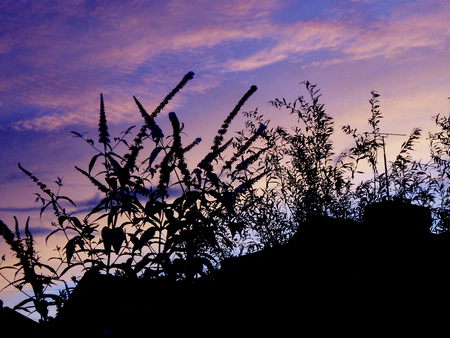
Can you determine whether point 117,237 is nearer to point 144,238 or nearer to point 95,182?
point 144,238

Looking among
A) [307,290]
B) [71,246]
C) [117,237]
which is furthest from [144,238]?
[307,290]

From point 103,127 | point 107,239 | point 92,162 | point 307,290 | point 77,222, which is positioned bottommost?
point 307,290

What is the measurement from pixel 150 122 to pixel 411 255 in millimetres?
4090

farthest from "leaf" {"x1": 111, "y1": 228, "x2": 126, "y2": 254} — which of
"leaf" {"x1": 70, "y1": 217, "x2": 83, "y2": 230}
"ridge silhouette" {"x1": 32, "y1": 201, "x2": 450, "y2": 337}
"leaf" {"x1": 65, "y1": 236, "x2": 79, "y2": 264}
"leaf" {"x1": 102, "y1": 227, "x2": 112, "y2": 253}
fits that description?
"leaf" {"x1": 70, "y1": 217, "x2": 83, "y2": 230}

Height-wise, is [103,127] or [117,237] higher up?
[103,127]

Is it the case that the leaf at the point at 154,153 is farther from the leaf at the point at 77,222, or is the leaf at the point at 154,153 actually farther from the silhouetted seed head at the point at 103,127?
the leaf at the point at 77,222

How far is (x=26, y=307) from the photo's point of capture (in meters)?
3.71

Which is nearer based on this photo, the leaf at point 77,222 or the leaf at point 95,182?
the leaf at point 95,182

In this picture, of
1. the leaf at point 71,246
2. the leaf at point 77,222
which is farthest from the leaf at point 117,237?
the leaf at point 77,222

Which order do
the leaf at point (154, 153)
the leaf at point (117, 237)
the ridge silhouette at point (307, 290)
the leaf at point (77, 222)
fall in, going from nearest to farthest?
the leaf at point (117, 237), the ridge silhouette at point (307, 290), the leaf at point (154, 153), the leaf at point (77, 222)

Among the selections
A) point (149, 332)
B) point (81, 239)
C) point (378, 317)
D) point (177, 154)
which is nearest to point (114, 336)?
point (149, 332)

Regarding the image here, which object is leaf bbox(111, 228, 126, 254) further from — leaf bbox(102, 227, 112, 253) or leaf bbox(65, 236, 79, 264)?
leaf bbox(65, 236, 79, 264)

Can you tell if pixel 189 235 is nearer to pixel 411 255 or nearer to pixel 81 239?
pixel 81 239

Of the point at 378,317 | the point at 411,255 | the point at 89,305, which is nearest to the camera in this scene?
the point at 89,305
